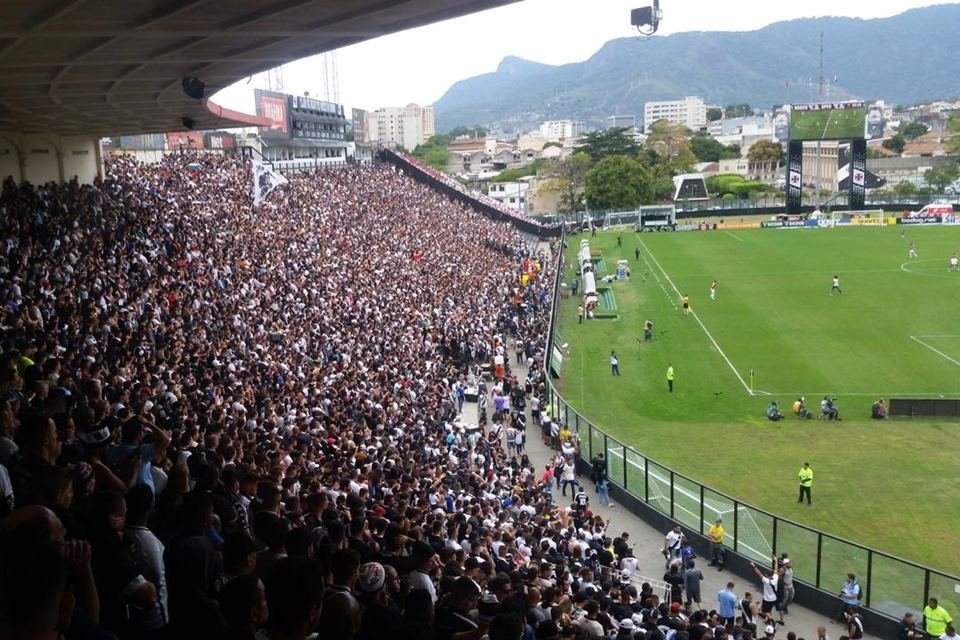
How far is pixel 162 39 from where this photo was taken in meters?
11.4

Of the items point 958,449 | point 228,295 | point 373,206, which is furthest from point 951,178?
point 228,295

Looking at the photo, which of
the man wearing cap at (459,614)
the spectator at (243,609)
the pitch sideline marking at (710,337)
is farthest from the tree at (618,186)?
the spectator at (243,609)

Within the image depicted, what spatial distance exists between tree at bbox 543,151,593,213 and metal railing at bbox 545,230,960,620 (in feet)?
301

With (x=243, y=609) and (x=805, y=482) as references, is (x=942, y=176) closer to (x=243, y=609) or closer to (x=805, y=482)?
(x=805, y=482)

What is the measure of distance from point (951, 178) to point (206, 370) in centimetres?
12147

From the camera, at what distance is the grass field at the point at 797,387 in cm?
1780

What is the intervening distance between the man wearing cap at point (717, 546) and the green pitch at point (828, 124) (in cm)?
6564

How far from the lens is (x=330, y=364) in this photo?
20234 millimetres

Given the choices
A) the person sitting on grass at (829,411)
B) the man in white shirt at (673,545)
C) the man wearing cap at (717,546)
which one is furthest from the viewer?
the person sitting on grass at (829,411)

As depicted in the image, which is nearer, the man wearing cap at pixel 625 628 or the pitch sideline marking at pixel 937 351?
the man wearing cap at pixel 625 628

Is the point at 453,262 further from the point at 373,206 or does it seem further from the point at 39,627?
the point at 39,627

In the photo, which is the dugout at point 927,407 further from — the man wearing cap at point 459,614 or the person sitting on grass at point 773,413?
the man wearing cap at point 459,614

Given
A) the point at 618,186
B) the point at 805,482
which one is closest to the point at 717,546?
the point at 805,482

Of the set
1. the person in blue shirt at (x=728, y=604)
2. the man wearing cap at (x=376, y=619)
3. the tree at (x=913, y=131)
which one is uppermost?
the tree at (x=913, y=131)
